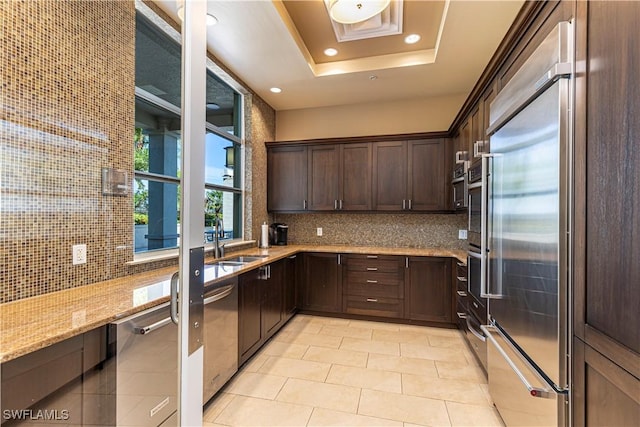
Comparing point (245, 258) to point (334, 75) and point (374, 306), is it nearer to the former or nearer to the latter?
point (374, 306)

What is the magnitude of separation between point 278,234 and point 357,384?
2408 millimetres

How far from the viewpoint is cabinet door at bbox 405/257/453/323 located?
11.4ft

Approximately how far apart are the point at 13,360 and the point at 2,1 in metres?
1.62

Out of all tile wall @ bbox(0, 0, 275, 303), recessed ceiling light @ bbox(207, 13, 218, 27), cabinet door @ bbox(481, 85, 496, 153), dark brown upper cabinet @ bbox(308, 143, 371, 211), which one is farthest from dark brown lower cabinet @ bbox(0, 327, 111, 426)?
dark brown upper cabinet @ bbox(308, 143, 371, 211)

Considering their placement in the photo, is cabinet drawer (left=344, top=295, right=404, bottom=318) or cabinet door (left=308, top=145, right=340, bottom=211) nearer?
cabinet drawer (left=344, top=295, right=404, bottom=318)

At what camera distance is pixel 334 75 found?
11.3ft

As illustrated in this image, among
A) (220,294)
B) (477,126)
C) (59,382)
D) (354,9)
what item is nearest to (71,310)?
(59,382)

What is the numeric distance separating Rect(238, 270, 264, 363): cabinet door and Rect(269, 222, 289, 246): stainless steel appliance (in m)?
1.42

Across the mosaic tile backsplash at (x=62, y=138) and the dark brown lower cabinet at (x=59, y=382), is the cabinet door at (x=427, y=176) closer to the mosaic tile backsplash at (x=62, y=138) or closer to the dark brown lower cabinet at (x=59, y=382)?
the mosaic tile backsplash at (x=62, y=138)

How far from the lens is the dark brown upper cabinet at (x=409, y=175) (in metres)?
3.79

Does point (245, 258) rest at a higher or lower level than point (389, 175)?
lower

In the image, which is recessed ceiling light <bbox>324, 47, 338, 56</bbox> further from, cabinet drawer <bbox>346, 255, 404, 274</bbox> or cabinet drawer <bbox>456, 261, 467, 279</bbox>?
cabinet drawer <bbox>456, 261, 467, 279</bbox>

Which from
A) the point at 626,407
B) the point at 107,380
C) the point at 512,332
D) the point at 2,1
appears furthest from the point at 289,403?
the point at 2,1

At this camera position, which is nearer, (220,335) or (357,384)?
(220,335)
